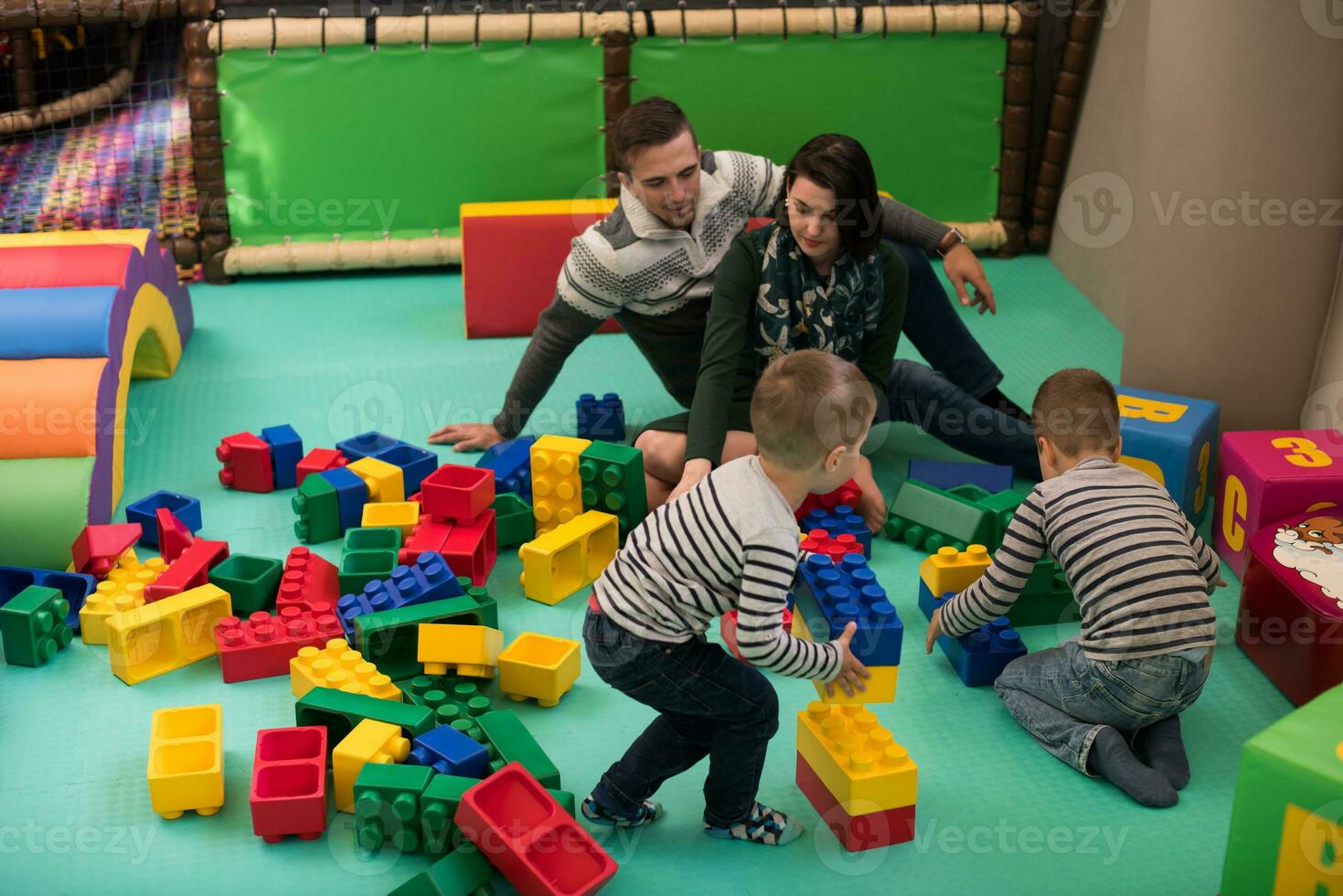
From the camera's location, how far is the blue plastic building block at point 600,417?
293 centimetres

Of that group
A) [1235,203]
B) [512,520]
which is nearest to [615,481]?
[512,520]

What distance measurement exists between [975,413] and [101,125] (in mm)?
3397

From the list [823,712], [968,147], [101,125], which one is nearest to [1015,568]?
[823,712]

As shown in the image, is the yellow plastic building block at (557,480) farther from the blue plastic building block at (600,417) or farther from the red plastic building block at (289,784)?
the red plastic building block at (289,784)

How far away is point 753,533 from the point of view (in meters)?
1.56

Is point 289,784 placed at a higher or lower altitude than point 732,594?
lower

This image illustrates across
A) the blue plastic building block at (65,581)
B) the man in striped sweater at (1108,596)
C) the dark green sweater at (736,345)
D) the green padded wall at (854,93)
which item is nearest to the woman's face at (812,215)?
the dark green sweater at (736,345)

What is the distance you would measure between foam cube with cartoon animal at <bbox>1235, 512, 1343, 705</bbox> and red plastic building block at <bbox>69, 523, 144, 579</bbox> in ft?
6.28

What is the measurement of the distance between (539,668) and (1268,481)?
1.25 meters

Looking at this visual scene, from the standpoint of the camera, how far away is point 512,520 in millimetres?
2543

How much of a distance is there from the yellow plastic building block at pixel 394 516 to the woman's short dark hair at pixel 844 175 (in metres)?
0.91

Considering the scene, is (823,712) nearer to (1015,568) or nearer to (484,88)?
(1015,568)

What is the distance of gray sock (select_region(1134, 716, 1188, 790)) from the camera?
188 cm

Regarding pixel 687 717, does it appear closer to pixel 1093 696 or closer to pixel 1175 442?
pixel 1093 696
